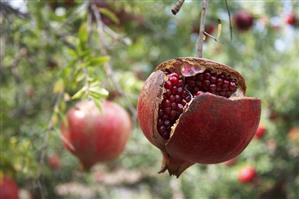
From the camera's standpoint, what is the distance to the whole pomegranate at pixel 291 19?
5543 millimetres

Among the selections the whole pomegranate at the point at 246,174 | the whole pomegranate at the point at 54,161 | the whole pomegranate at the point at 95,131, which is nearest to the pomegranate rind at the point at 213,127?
the whole pomegranate at the point at 95,131

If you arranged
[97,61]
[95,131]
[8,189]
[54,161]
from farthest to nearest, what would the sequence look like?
[54,161]
[8,189]
[95,131]
[97,61]

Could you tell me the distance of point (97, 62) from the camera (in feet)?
5.54

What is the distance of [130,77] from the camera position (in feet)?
8.21

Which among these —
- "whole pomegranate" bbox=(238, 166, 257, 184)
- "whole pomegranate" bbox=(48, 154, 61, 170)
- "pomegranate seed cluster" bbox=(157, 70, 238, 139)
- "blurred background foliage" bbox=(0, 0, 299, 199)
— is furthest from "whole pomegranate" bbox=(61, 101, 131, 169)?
"whole pomegranate" bbox=(238, 166, 257, 184)

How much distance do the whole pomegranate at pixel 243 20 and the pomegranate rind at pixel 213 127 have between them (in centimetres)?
305

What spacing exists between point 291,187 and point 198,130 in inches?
161

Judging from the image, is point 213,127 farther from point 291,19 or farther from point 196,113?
point 291,19

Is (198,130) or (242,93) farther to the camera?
(242,93)

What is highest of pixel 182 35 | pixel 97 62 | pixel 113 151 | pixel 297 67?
pixel 97 62

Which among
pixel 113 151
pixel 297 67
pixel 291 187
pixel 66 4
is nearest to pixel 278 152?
pixel 291 187

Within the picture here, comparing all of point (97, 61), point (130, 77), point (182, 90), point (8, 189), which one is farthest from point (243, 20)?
point (182, 90)

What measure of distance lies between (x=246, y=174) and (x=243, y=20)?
4.45ft

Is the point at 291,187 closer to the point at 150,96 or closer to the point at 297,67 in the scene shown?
the point at 297,67
